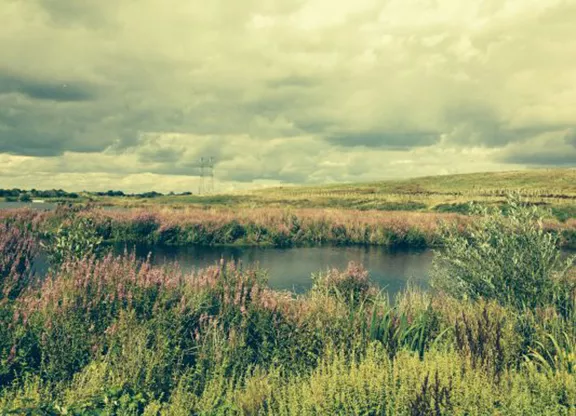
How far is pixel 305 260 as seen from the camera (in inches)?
1049

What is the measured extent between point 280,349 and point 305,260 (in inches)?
706

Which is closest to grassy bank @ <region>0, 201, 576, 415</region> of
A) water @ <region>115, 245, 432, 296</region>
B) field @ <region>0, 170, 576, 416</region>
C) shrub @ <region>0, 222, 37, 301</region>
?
field @ <region>0, 170, 576, 416</region>

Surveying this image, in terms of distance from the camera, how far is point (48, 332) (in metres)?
8.06

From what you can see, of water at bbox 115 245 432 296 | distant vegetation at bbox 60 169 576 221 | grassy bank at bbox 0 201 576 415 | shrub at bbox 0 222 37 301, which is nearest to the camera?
grassy bank at bbox 0 201 576 415

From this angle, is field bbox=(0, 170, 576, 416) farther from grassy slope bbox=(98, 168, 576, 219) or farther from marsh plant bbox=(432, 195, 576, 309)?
grassy slope bbox=(98, 168, 576, 219)

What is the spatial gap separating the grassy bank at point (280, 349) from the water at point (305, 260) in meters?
8.04

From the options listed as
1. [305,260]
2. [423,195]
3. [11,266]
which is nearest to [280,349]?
[11,266]

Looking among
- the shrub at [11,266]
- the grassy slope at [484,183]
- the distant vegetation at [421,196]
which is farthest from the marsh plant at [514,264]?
the grassy slope at [484,183]

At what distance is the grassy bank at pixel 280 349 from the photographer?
6148 millimetres

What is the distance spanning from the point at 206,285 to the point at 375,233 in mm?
25987

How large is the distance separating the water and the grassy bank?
8038 millimetres

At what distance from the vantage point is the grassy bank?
6.15 m

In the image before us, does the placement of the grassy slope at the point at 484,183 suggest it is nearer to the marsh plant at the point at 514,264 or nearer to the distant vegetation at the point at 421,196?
the distant vegetation at the point at 421,196

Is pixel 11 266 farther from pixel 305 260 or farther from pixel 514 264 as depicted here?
pixel 305 260
